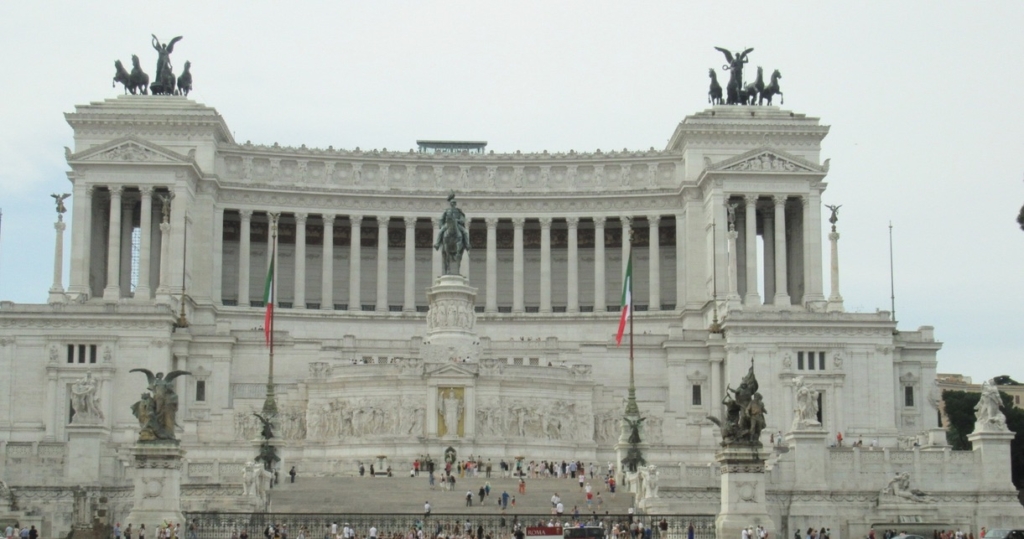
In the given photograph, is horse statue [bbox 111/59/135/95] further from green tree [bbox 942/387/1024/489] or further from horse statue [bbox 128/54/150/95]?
green tree [bbox 942/387/1024/489]

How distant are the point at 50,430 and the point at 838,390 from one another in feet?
148

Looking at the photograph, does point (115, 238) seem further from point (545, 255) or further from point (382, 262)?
point (545, 255)

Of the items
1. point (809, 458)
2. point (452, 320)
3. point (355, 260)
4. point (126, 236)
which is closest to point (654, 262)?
point (355, 260)

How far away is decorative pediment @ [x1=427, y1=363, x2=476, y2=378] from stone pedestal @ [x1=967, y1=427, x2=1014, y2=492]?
26.2m

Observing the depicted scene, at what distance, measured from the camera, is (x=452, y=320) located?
88562 millimetres

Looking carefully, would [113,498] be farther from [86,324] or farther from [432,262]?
[432,262]

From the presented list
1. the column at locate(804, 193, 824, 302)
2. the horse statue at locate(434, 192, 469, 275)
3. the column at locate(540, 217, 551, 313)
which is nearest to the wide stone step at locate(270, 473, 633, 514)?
the horse statue at locate(434, 192, 469, 275)

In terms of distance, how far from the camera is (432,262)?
120 metres

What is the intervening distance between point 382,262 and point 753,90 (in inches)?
1158

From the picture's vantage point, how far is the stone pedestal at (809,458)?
69.5 metres

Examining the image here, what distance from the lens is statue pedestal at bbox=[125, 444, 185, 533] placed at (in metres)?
55.2

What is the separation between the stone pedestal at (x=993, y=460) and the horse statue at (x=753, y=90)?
47.0 meters

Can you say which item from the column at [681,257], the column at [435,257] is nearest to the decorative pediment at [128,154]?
the column at [435,257]

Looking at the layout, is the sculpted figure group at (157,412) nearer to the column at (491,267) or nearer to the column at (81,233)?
the column at (81,233)
